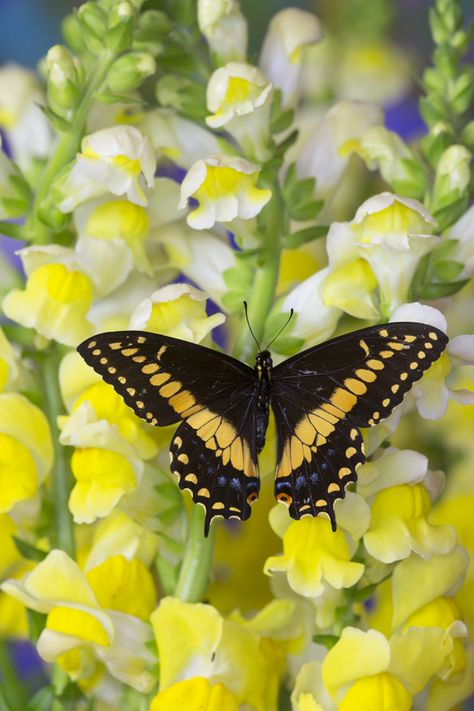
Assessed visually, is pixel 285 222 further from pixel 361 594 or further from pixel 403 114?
pixel 403 114

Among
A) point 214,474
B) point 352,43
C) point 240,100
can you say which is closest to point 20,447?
point 214,474

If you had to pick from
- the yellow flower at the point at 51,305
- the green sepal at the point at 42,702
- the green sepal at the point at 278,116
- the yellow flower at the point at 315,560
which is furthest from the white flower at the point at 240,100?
the green sepal at the point at 42,702

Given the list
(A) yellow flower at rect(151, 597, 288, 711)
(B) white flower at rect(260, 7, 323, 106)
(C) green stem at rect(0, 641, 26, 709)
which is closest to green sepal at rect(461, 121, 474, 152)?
(B) white flower at rect(260, 7, 323, 106)

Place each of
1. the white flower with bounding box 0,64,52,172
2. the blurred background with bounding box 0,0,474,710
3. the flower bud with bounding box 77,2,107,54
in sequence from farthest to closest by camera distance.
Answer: the blurred background with bounding box 0,0,474,710 → the white flower with bounding box 0,64,52,172 → the flower bud with bounding box 77,2,107,54

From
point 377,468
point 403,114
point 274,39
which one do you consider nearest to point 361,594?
point 377,468

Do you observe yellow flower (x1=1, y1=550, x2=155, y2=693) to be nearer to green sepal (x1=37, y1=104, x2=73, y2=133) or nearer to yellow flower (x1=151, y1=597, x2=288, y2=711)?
yellow flower (x1=151, y1=597, x2=288, y2=711)

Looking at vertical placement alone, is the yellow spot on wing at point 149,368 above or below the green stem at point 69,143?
below

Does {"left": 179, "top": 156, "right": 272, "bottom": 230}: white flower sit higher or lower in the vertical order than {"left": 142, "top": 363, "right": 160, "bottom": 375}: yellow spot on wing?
higher

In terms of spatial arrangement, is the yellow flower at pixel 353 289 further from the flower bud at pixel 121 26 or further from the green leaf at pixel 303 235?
the flower bud at pixel 121 26
